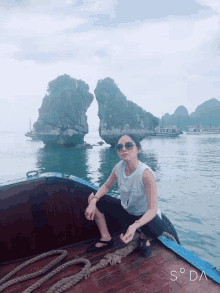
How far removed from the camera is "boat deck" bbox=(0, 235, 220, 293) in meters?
2.33

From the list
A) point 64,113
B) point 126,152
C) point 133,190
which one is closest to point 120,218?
point 133,190

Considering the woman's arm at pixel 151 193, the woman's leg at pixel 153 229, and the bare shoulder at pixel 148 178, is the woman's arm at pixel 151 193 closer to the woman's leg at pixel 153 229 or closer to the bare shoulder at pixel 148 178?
the bare shoulder at pixel 148 178

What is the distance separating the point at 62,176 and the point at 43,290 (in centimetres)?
161

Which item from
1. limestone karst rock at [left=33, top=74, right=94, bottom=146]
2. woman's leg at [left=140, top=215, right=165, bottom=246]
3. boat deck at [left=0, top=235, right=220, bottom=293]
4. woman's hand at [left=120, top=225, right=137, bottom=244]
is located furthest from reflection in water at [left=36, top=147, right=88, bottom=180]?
limestone karst rock at [left=33, top=74, right=94, bottom=146]

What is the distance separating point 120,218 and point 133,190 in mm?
836

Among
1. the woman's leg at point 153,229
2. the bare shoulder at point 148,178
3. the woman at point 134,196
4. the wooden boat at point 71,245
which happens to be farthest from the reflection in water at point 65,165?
the bare shoulder at point 148,178

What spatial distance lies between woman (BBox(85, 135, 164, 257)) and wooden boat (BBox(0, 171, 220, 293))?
27cm

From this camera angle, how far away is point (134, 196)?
288 centimetres

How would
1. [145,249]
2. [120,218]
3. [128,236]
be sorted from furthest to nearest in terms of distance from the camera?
[120,218], [145,249], [128,236]

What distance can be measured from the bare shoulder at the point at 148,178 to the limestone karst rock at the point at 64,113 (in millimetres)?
61370

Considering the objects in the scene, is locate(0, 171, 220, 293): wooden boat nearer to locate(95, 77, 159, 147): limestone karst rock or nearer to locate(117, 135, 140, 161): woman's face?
locate(117, 135, 140, 161): woman's face

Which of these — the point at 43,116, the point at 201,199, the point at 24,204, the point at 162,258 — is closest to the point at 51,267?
the point at 24,204

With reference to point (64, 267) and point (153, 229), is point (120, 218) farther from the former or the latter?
point (64, 267)

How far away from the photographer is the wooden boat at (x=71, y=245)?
7.95ft
